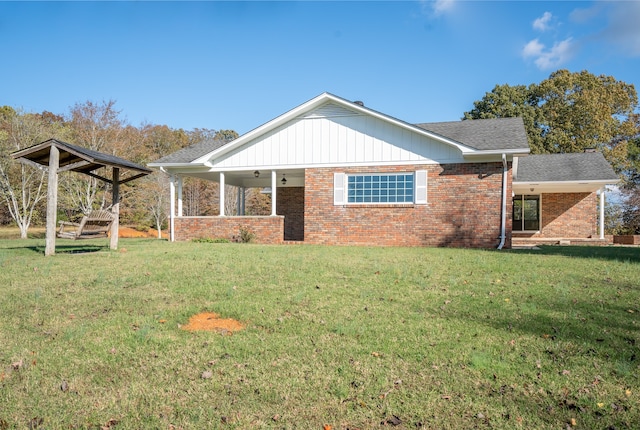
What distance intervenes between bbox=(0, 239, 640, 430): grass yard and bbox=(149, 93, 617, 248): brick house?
7.18 meters

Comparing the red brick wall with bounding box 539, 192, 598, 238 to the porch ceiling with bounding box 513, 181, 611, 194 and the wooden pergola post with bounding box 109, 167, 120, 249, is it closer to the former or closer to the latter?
the porch ceiling with bounding box 513, 181, 611, 194

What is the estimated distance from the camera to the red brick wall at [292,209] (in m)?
21.3

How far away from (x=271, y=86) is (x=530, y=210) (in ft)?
47.2

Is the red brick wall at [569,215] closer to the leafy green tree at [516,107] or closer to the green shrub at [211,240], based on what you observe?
the leafy green tree at [516,107]

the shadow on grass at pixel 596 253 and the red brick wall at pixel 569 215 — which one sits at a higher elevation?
the red brick wall at pixel 569 215

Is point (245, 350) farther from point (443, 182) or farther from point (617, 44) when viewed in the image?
point (617, 44)

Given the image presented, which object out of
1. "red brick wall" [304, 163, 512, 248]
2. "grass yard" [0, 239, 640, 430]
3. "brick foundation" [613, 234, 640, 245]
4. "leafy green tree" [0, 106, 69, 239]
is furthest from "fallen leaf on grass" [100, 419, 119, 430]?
"brick foundation" [613, 234, 640, 245]

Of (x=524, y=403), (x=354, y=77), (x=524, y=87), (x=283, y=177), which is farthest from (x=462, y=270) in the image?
(x=524, y=87)

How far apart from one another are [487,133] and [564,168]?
790 centimetres

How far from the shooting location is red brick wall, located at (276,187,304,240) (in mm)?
21312

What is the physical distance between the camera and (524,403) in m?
3.19

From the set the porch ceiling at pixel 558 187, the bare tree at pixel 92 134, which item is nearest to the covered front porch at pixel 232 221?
the porch ceiling at pixel 558 187

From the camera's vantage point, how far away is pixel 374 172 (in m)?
→ 15.7

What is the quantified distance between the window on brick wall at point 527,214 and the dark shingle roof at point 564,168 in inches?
69.0
